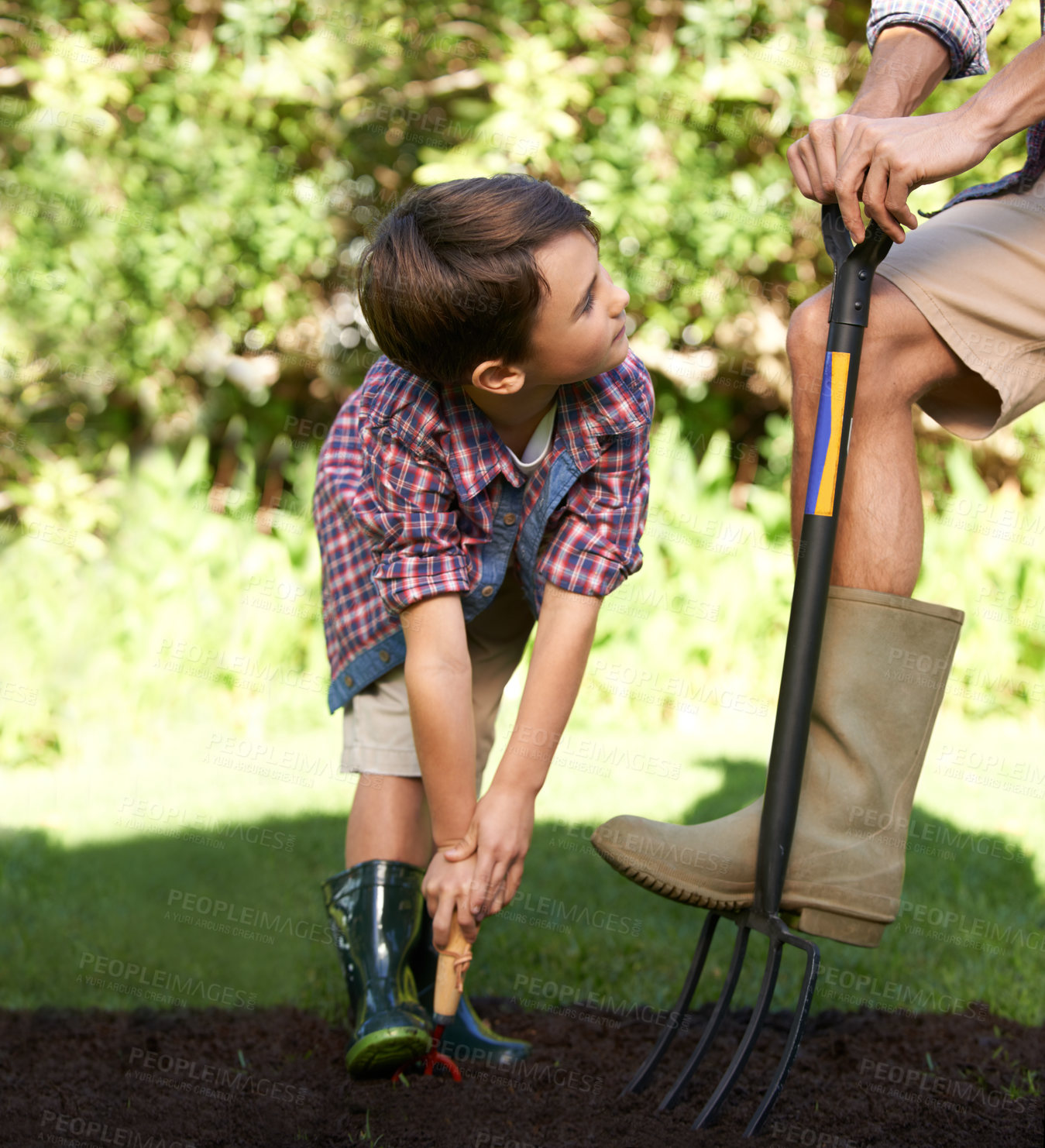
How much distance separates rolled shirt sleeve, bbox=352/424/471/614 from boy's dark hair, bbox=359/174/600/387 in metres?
0.15

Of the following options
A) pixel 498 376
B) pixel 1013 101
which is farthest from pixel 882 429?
pixel 498 376

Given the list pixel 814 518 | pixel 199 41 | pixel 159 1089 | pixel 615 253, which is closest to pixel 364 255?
pixel 814 518

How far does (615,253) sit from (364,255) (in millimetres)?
3276

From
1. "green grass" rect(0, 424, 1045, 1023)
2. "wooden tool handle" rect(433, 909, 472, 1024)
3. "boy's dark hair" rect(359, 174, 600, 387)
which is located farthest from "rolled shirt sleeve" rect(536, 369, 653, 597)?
"green grass" rect(0, 424, 1045, 1023)

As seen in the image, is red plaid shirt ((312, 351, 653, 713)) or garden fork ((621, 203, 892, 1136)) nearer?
garden fork ((621, 203, 892, 1136))

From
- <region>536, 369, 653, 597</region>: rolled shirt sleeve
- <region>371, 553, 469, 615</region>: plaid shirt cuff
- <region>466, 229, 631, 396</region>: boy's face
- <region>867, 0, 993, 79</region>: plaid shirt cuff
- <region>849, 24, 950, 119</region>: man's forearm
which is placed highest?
<region>867, 0, 993, 79</region>: plaid shirt cuff

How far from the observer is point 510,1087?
1.80m

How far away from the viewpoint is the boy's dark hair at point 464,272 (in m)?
1.65

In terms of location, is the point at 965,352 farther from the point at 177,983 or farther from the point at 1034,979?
the point at 177,983

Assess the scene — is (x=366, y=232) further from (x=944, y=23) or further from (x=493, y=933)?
(x=944, y=23)

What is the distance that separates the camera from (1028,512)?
5.12 metres

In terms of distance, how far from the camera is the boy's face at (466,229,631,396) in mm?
1674

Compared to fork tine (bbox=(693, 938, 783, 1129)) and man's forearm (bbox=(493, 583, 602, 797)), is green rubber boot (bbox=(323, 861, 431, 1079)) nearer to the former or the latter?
man's forearm (bbox=(493, 583, 602, 797))

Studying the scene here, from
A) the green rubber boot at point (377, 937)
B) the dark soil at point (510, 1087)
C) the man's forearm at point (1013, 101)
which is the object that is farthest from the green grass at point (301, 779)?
the man's forearm at point (1013, 101)
